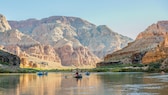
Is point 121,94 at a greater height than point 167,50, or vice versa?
point 167,50

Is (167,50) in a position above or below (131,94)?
above

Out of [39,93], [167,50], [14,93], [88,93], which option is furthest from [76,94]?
[167,50]

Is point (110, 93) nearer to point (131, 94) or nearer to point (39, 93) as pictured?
point (131, 94)

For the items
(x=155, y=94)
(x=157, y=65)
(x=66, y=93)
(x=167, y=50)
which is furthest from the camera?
(x=167, y=50)

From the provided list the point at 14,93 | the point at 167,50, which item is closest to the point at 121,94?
the point at 14,93

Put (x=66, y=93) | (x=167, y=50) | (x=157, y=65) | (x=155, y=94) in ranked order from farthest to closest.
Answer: (x=167, y=50) → (x=157, y=65) → (x=66, y=93) → (x=155, y=94)

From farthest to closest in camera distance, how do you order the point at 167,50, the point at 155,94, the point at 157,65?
the point at 167,50
the point at 157,65
the point at 155,94

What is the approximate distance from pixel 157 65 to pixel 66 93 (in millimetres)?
106298

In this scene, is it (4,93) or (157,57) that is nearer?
(4,93)

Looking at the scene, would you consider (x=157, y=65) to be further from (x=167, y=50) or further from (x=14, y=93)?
(x=14, y=93)

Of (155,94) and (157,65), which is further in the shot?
(157,65)

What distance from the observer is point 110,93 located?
4991cm

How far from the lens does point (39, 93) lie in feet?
166

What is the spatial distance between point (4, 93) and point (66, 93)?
8508 mm
